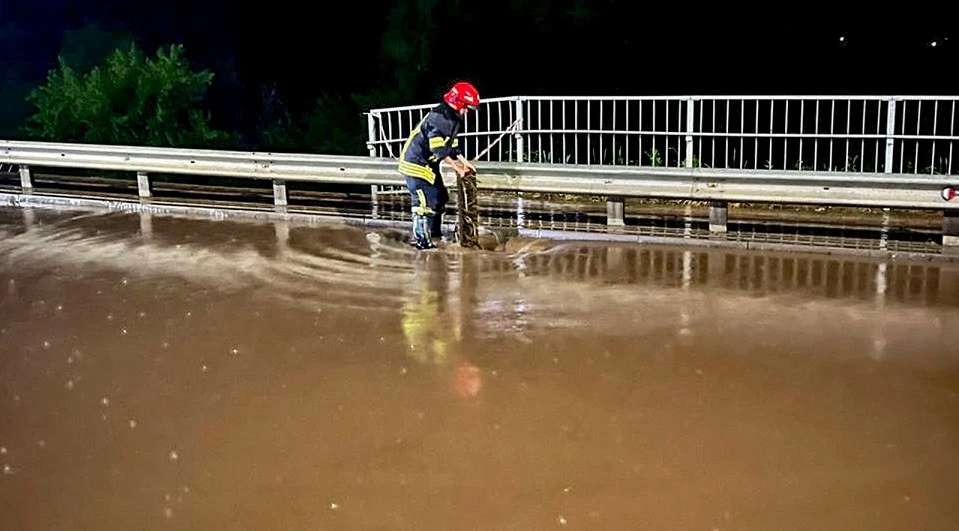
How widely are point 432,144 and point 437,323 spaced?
10.4ft

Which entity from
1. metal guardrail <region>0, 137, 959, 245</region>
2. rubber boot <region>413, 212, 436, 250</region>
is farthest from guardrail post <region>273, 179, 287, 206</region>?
rubber boot <region>413, 212, 436, 250</region>

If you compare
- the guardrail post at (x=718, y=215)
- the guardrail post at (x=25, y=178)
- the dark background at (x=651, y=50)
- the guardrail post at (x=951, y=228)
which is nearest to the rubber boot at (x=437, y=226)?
the guardrail post at (x=718, y=215)

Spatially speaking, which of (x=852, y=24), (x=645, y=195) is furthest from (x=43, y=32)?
(x=645, y=195)

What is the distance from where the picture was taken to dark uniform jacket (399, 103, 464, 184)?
34.4 feet

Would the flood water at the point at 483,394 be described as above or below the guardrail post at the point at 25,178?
below

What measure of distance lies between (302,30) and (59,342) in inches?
1196

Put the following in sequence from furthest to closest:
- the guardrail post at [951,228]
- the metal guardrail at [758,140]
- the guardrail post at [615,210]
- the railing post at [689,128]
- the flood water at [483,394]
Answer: the metal guardrail at [758,140] < the railing post at [689,128] < the guardrail post at [615,210] < the guardrail post at [951,228] < the flood water at [483,394]

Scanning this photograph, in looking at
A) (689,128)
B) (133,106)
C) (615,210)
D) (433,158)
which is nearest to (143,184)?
(433,158)

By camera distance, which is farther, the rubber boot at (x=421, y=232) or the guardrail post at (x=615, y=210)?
the guardrail post at (x=615, y=210)

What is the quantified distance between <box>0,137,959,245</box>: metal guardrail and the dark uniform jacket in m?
1.60

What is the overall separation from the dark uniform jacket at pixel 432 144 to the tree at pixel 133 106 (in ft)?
34.1

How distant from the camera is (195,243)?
37.1 ft

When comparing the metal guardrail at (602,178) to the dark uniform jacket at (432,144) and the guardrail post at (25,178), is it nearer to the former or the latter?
the guardrail post at (25,178)

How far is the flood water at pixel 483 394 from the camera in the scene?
4.82m
